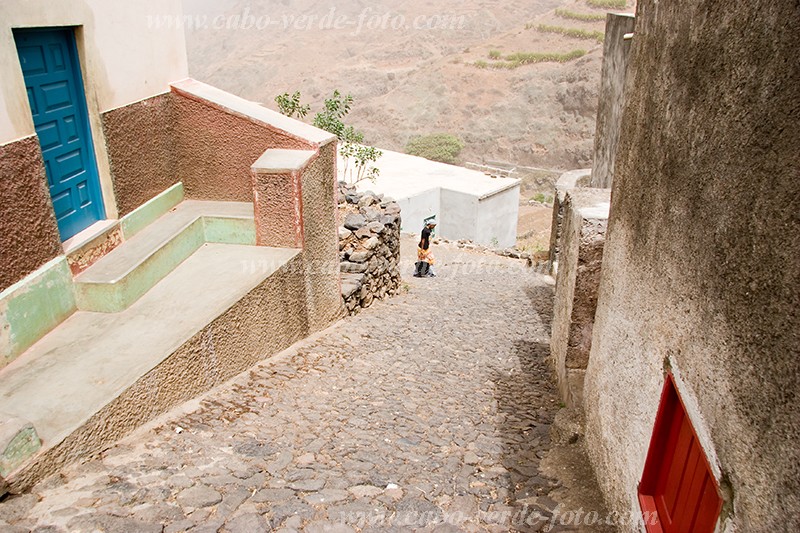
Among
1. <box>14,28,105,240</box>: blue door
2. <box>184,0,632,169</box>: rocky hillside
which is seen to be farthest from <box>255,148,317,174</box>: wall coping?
<box>184,0,632,169</box>: rocky hillside

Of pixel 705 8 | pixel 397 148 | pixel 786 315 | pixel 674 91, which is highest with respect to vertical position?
pixel 705 8

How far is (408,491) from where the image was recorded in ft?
14.6

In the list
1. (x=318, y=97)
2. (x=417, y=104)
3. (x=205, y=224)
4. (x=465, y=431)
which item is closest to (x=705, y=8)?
(x=465, y=431)

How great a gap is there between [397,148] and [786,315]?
147 feet

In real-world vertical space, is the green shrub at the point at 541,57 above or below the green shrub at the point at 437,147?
above

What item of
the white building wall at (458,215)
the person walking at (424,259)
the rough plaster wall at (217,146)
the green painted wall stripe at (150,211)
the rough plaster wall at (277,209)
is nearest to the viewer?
the green painted wall stripe at (150,211)

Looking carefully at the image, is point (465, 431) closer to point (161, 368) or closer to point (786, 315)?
point (161, 368)

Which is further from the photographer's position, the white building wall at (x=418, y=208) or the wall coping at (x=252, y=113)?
the white building wall at (x=418, y=208)

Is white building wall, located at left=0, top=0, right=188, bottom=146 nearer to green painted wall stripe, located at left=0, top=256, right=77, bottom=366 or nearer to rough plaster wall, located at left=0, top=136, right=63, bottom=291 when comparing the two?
rough plaster wall, located at left=0, top=136, right=63, bottom=291

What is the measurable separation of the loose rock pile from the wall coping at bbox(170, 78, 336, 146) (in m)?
2.37

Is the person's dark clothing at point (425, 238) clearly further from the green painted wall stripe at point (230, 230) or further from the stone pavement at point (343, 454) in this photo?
the green painted wall stripe at point (230, 230)

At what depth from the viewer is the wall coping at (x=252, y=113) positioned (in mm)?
7809

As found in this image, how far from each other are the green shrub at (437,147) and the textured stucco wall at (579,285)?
36.9 metres

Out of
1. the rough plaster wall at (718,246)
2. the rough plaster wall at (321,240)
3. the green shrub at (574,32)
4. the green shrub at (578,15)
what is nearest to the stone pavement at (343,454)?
the rough plaster wall at (321,240)
